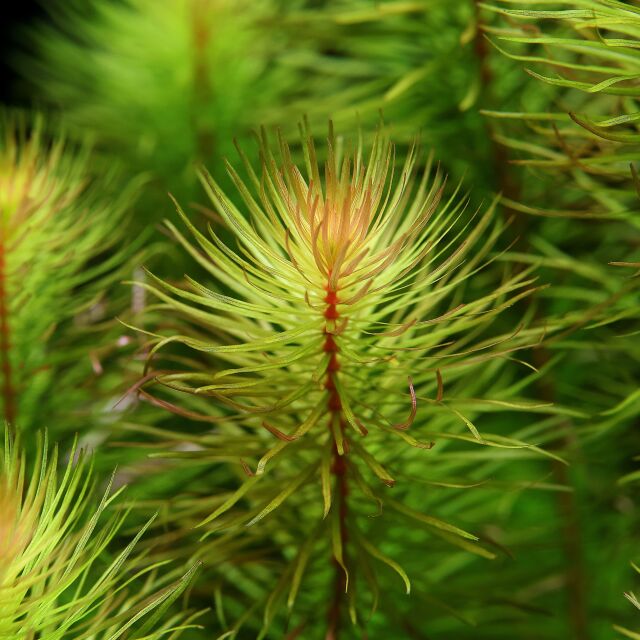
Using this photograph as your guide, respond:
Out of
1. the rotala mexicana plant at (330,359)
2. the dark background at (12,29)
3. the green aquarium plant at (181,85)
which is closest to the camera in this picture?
the rotala mexicana plant at (330,359)

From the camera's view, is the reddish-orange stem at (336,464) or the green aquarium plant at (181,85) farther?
the green aquarium plant at (181,85)

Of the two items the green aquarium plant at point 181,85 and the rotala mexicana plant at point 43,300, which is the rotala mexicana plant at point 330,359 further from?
the green aquarium plant at point 181,85

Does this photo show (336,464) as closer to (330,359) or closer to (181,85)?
(330,359)

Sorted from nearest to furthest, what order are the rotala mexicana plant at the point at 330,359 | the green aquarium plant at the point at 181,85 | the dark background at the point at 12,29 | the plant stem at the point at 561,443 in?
the rotala mexicana plant at the point at 330,359 < the plant stem at the point at 561,443 < the green aquarium plant at the point at 181,85 < the dark background at the point at 12,29

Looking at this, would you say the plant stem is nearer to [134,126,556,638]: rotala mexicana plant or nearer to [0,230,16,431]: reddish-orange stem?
[134,126,556,638]: rotala mexicana plant

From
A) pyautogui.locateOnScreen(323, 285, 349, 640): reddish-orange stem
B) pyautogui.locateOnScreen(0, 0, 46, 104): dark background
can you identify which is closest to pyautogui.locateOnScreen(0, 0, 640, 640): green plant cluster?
pyautogui.locateOnScreen(323, 285, 349, 640): reddish-orange stem

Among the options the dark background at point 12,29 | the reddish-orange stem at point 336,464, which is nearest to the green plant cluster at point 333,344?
the reddish-orange stem at point 336,464

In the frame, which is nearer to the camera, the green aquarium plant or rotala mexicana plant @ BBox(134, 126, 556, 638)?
rotala mexicana plant @ BBox(134, 126, 556, 638)

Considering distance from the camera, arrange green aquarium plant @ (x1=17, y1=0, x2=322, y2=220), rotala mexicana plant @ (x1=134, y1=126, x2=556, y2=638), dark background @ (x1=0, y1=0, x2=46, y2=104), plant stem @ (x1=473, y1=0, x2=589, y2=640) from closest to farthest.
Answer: rotala mexicana plant @ (x1=134, y1=126, x2=556, y2=638), plant stem @ (x1=473, y1=0, x2=589, y2=640), green aquarium plant @ (x1=17, y1=0, x2=322, y2=220), dark background @ (x1=0, y1=0, x2=46, y2=104)

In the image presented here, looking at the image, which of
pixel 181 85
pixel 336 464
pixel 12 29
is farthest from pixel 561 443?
pixel 12 29
